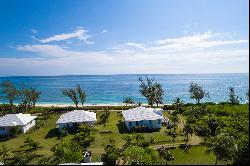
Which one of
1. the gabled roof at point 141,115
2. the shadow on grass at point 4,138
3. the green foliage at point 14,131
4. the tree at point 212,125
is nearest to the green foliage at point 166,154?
the tree at point 212,125

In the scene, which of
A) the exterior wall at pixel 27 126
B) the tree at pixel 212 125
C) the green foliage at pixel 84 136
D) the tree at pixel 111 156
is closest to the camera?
the tree at pixel 111 156

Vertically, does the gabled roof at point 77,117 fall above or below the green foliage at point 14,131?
above

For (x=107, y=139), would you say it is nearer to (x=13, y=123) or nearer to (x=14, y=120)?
(x=13, y=123)

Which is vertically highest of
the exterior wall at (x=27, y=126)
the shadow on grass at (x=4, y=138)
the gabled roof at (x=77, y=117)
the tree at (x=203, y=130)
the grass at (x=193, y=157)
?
the gabled roof at (x=77, y=117)

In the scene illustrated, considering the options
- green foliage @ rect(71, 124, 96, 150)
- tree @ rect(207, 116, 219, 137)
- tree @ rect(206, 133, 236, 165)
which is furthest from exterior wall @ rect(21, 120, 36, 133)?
tree @ rect(206, 133, 236, 165)

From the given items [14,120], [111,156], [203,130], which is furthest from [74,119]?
[203,130]

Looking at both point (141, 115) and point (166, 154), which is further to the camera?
point (141, 115)

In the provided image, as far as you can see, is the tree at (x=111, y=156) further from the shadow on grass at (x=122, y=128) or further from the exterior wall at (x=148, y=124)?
the exterior wall at (x=148, y=124)

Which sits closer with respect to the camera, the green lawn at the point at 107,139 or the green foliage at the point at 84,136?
the green lawn at the point at 107,139
